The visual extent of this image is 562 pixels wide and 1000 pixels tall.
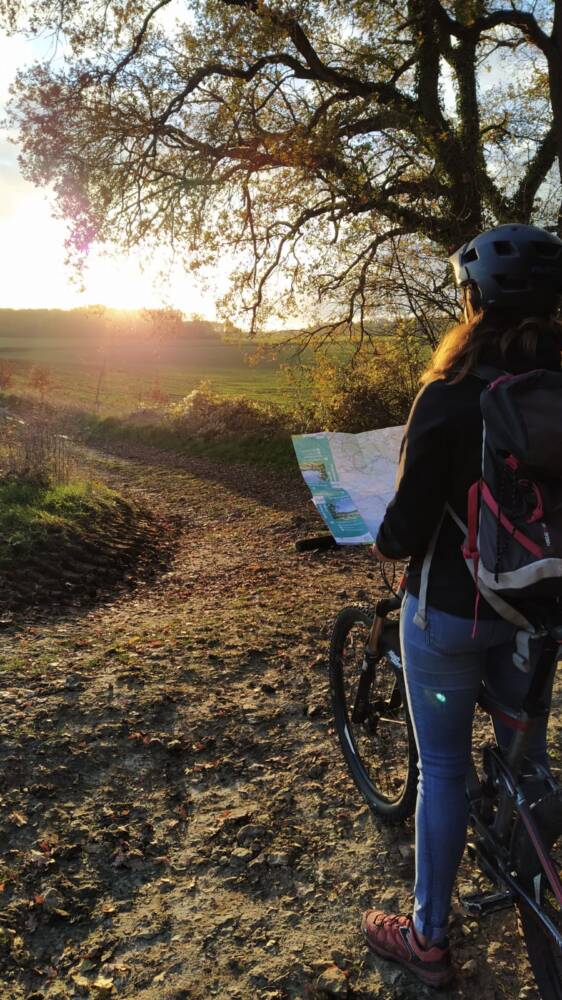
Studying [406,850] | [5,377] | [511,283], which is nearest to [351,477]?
[511,283]

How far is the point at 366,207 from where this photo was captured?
11359 mm

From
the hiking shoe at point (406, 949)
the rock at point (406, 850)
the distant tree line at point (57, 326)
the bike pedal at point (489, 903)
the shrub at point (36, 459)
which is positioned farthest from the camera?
the distant tree line at point (57, 326)

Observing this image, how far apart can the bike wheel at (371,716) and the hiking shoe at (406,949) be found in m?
0.63

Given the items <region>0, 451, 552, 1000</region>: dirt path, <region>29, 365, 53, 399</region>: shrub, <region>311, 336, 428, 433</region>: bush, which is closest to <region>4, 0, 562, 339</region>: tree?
<region>311, 336, 428, 433</region>: bush

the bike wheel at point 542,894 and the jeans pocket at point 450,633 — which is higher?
the jeans pocket at point 450,633

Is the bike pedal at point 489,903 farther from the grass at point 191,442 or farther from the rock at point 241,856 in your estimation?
the grass at point 191,442

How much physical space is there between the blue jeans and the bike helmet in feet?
3.07

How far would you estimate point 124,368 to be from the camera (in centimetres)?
5397

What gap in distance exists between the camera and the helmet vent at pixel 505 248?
6.02ft

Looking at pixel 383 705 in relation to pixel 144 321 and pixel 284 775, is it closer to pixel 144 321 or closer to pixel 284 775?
pixel 284 775

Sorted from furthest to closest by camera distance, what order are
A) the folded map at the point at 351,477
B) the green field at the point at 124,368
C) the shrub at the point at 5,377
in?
the green field at the point at 124,368 < the shrub at the point at 5,377 < the folded map at the point at 351,477

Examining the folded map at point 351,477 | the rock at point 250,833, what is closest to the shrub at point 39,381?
the rock at point 250,833

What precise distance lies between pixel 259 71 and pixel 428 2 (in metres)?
3.07

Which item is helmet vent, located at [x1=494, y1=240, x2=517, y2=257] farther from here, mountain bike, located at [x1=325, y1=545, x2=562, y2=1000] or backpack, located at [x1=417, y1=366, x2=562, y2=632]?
mountain bike, located at [x1=325, y1=545, x2=562, y2=1000]
